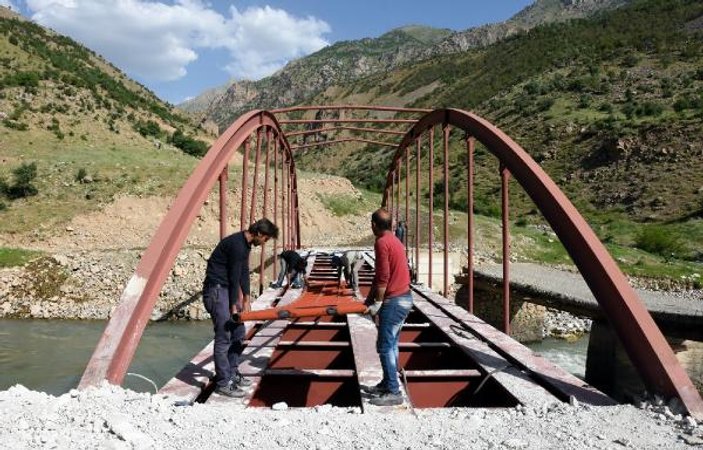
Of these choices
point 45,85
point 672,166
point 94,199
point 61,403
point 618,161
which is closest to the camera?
point 61,403

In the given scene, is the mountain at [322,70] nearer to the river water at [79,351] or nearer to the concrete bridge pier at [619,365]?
the river water at [79,351]

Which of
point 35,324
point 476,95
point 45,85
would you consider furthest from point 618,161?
point 45,85

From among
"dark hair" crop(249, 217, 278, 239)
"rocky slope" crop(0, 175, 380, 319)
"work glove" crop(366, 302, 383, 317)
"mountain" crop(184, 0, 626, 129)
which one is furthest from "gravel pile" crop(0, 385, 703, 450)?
"mountain" crop(184, 0, 626, 129)

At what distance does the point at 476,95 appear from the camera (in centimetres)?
6144

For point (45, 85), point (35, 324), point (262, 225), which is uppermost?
point (45, 85)

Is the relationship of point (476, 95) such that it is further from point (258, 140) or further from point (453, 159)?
point (258, 140)

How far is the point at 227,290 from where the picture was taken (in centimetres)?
457

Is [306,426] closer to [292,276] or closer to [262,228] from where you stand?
[262,228]

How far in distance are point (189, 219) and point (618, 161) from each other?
35.2 metres

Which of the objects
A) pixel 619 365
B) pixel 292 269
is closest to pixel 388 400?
pixel 292 269

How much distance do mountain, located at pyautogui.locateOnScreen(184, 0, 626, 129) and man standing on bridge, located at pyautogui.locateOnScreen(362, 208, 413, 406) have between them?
359 feet

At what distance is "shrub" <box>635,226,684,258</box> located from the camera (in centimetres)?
2489

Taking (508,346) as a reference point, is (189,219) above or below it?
above

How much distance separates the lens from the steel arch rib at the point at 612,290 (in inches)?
166
